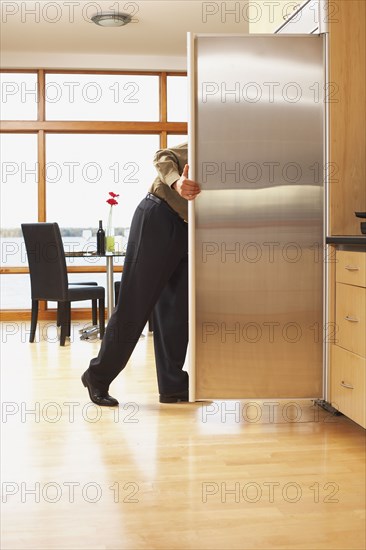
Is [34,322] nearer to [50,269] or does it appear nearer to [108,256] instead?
[50,269]

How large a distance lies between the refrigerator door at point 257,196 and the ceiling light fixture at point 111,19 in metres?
3.44

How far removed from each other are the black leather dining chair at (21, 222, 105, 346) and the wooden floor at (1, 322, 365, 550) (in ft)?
6.46

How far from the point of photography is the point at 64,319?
600 cm

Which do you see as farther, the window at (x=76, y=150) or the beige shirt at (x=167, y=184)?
the window at (x=76, y=150)

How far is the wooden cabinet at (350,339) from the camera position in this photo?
3031 millimetres

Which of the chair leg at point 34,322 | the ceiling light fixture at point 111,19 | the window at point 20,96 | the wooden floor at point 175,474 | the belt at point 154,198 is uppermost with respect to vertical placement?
the ceiling light fixture at point 111,19

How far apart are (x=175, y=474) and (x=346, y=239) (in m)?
1.17

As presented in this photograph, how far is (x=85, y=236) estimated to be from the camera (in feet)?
23.3

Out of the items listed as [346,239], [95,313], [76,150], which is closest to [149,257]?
[346,239]

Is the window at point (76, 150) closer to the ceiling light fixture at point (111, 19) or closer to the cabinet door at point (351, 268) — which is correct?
the ceiling light fixture at point (111, 19)

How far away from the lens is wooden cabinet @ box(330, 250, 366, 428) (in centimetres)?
303

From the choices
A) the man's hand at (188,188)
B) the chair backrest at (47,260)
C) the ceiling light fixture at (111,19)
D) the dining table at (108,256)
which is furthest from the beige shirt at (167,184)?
the ceiling light fixture at (111,19)

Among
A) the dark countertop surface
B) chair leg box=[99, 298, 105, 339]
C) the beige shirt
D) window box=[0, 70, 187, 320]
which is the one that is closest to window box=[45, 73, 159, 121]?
window box=[0, 70, 187, 320]

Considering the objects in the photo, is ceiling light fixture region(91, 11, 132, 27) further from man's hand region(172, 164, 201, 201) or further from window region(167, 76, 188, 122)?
man's hand region(172, 164, 201, 201)
